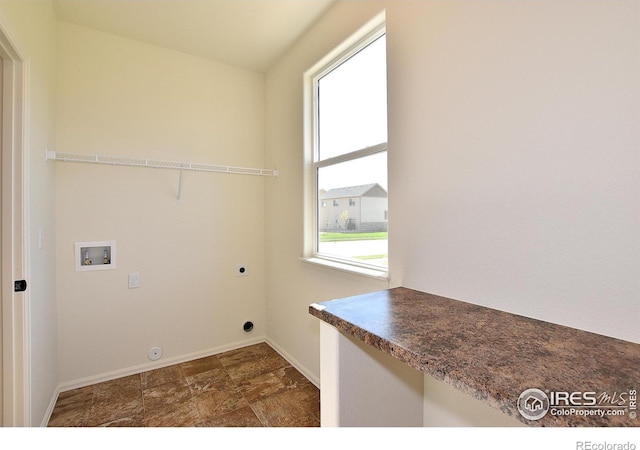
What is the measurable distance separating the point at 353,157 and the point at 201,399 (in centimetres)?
198

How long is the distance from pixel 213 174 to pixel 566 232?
8.35 ft

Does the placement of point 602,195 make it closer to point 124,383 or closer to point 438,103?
point 438,103

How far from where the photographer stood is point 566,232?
0.95 metres

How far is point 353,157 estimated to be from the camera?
1.96 meters

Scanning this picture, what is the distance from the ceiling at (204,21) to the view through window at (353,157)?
433 millimetres

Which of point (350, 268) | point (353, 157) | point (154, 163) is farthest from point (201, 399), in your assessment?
point (353, 157)

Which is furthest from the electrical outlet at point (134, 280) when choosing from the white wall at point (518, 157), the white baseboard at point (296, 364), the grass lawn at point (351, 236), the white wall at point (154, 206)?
the white wall at point (518, 157)

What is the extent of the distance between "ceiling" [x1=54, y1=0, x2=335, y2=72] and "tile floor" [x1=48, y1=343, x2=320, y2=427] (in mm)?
2702

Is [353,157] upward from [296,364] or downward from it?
upward

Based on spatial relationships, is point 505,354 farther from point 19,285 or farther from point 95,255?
point 95,255

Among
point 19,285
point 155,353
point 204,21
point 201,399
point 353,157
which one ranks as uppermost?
point 204,21

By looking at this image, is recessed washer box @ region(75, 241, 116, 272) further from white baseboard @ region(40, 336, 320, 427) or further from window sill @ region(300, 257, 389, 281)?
window sill @ region(300, 257, 389, 281)

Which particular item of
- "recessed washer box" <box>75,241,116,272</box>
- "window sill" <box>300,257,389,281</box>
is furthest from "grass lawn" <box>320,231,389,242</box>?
"recessed washer box" <box>75,241,116,272</box>

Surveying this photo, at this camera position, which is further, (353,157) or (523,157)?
(353,157)
